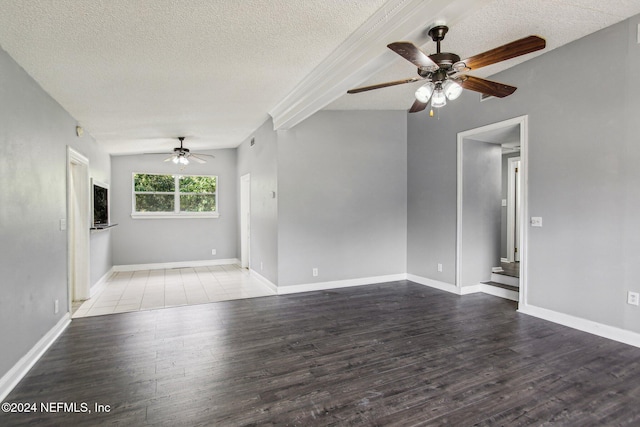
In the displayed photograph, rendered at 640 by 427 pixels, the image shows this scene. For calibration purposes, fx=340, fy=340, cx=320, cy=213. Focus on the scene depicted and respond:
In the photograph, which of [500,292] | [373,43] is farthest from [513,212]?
[373,43]

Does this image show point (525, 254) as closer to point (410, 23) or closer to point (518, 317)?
point (518, 317)

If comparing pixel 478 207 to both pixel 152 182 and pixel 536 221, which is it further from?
pixel 152 182

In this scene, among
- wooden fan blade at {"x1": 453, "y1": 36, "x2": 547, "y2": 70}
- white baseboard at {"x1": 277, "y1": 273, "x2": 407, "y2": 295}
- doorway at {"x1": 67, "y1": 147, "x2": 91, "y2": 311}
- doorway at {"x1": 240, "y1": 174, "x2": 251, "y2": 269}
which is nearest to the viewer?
wooden fan blade at {"x1": 453, "y1": 36, "x2": 547, "y2": 70}

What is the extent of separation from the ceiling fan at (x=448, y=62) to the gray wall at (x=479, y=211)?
2.35 meters

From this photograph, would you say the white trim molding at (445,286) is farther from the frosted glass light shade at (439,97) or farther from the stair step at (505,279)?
the frosted glass light shade at (439,97)

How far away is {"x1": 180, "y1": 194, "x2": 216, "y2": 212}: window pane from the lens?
25.9 ft

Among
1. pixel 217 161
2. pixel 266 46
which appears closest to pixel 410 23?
pixel 266 46

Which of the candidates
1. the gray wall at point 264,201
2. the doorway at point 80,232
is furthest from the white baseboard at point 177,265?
the doorway at point 80,232

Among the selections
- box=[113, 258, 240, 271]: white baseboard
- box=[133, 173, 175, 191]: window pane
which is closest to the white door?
box=[113, 258, 240, 271]: white baseboard

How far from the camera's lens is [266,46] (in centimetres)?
287

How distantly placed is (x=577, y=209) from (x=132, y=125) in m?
5.76

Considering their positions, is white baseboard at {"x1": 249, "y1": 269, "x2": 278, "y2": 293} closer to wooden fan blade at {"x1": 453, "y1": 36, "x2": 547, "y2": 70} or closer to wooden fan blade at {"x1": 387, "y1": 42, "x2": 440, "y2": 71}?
wooden fan blade at {"x1": 387, "y1": 42, "x2": 440, "y2": 71}

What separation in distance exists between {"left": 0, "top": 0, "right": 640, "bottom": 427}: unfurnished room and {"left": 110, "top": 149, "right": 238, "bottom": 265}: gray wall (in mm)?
1160

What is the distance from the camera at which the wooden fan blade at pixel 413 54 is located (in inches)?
83.9
